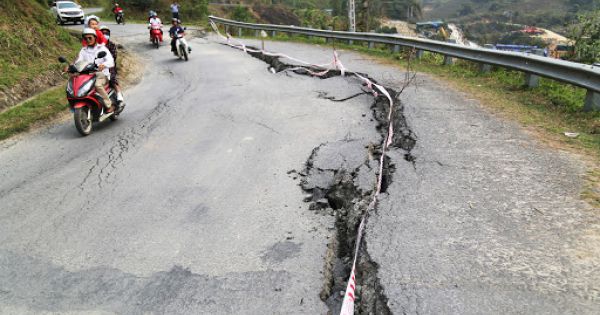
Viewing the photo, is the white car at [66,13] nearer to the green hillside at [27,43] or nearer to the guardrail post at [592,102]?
the green hillside at [27,43]

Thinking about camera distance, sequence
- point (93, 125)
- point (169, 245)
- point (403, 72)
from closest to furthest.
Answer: point (169, 245), point (93, 125), point (403, 72)

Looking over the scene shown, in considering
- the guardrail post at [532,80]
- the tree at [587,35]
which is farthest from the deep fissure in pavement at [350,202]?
the tree at [587,35]

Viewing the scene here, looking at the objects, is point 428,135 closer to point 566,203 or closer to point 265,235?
point 566,203

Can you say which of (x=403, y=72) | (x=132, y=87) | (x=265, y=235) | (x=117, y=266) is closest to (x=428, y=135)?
(x=265, y=235)

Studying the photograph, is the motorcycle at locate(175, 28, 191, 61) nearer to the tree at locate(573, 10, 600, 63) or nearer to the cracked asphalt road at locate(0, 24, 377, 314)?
the cracked asphalt road at locate(0, 24, 377, 314)

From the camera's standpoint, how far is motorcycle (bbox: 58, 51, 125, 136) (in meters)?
6.77

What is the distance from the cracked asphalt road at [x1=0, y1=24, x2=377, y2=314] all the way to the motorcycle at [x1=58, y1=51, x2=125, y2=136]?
0.77 ft

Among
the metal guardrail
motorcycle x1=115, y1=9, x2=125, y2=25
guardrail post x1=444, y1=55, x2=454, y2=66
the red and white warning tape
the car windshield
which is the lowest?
the red and white warning tape

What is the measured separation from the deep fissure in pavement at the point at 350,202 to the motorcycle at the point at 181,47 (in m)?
9.92

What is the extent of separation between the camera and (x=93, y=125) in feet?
25.0

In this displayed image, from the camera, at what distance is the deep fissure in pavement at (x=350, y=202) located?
279cm

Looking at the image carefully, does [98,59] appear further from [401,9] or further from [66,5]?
[401,9]

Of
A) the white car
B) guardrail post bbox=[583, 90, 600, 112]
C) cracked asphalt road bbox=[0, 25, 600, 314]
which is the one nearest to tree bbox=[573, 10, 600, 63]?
guardrail post bbox=[583, 90, 600, 112]

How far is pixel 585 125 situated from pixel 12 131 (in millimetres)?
8435
